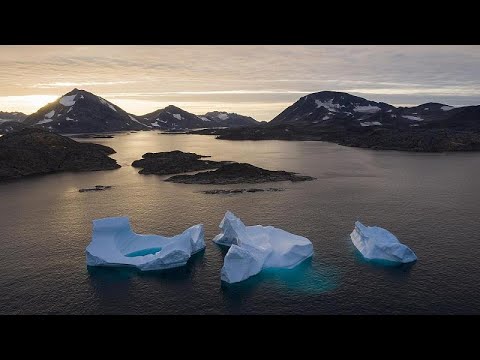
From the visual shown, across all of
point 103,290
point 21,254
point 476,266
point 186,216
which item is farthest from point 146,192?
point 476,266

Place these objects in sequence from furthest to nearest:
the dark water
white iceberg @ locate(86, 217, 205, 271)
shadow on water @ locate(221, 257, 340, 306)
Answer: white iceberg @ locate(86, 217, 205, 271), shadow on water @ locate(221, 257, 340, 306), the dark water

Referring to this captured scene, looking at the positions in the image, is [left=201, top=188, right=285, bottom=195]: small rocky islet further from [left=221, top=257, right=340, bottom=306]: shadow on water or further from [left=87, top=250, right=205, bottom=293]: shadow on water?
[left=221, top=257, right=340, bottom=306]: shadow on water

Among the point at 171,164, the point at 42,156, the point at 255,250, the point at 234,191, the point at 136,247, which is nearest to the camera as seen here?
the point at 255,250

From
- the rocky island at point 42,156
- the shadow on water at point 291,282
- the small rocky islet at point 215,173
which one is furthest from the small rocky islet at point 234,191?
the rocky island at point 42,156

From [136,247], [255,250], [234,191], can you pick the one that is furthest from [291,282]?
[234,191]

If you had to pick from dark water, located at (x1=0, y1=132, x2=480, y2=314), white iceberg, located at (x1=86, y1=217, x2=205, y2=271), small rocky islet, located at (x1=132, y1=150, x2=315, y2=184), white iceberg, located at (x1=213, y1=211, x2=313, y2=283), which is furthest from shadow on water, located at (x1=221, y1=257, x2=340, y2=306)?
small rocky islet, located at (x1=132, y1=150, x2=315, y2=184)

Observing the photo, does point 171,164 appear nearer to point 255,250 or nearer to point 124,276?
point 255,250
